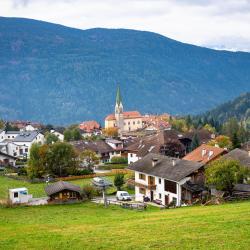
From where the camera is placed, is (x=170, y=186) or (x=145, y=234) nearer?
(x=145, y=234)

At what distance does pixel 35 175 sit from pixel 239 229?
54744mm

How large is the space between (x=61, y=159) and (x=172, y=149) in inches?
822

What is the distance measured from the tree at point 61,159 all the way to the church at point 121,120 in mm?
108050

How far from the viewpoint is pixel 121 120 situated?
628 feet

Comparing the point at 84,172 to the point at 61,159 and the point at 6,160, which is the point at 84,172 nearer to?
the point at 61,159

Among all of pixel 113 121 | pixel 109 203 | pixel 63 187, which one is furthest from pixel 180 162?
pixel 113 121

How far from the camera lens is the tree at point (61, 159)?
75.8 m

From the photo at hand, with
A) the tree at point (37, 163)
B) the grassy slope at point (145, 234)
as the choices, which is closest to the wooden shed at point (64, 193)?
the grassy slope at point (145, 234)

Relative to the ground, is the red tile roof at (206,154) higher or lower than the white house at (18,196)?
higher

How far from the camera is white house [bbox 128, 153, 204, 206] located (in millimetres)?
49094

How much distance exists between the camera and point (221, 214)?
29344mm

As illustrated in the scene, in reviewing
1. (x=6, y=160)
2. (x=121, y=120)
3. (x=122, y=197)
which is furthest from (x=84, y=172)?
(x=121, y=120)

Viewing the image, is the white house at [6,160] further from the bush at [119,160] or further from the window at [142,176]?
the window at [142,176]

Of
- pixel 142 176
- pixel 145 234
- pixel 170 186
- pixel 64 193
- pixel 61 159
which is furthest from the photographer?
pixel 61 159
